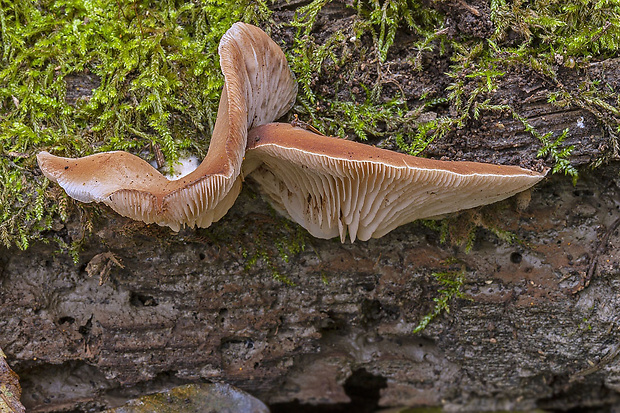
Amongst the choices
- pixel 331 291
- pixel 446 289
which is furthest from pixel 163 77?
pixel 446 289

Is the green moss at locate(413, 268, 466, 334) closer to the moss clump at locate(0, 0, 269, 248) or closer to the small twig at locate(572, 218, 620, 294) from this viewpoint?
the small twig at locate(572, 218, 620, 294)

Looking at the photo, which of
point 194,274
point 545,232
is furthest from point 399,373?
point 194,274

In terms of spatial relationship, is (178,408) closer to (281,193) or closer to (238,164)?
(281,193)

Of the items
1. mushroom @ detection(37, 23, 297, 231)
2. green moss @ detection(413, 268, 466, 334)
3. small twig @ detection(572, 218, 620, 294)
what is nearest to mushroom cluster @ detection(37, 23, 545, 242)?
mushroom @ detection(37, 23, 297, 231)

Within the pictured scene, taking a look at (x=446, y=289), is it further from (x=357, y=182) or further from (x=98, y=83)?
(x=98, y=83)

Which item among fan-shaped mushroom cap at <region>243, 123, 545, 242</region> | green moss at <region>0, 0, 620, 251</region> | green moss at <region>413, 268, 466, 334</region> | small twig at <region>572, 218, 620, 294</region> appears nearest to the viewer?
fan-shaped mushroom cap at <region>243, 123, 545, 242</region>

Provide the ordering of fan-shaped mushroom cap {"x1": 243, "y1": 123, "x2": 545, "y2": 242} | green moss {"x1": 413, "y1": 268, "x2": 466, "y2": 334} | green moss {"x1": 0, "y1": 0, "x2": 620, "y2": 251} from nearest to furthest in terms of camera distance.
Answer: fan-shaped mushroom cap {"x1": 243, "y1": 123, "x2": 545, "y2": 242}, green moss {"x1": 0, "y1": 0, "x2": 620, "y2": 251}, green moss {"x1": 413, "y1": 268, "x2": 466, "y2": 334}

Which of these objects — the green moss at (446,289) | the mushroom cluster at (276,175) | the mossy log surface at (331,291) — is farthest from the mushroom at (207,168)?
the green moss at (446,289)
